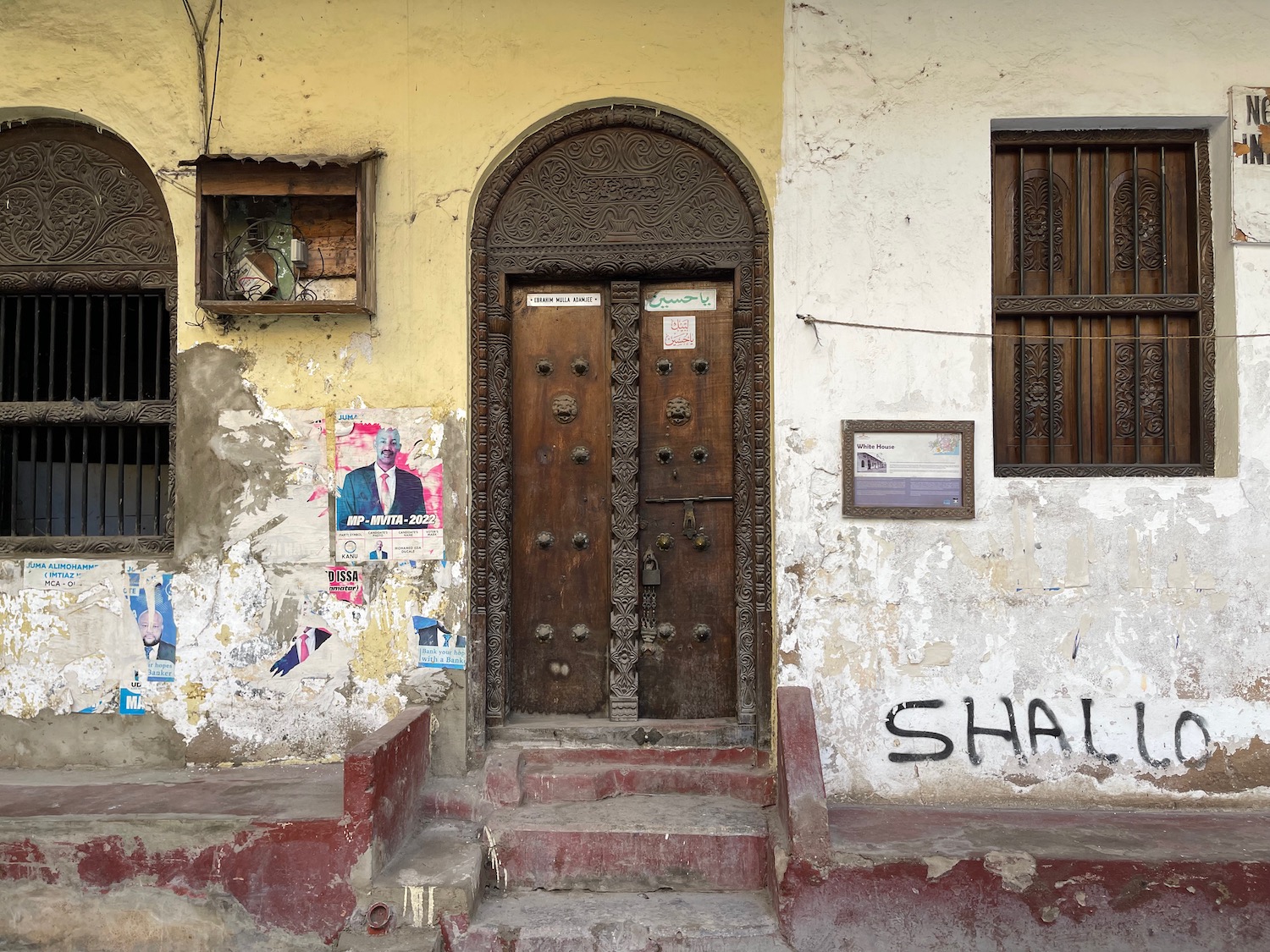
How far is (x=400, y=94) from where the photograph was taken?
175 inches

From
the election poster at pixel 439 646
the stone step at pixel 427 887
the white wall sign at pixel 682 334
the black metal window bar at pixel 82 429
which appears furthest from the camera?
the black metal window bar at pixel 82 429

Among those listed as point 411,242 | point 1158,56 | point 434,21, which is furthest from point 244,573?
point 1158,56

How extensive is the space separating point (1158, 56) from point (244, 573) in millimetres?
5108

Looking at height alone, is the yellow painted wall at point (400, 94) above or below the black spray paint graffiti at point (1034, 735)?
above

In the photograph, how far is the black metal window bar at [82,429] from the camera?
15.5 feet

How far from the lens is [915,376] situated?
4293 mm

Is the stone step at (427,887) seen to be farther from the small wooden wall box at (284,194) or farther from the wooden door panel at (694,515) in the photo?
the small wooden wall box at (284,194)

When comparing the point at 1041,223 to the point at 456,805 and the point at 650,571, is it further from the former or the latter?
the point at 456,805

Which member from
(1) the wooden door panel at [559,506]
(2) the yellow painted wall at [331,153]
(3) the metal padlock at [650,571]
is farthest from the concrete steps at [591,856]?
(3) the metal padlock at [650,571]

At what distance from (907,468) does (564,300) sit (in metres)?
1.91

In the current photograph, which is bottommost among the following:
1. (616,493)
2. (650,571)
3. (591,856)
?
(591,856)

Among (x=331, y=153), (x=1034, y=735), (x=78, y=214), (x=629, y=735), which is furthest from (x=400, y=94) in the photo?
(x=1034, y=735)

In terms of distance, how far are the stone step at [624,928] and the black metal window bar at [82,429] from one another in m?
2.72

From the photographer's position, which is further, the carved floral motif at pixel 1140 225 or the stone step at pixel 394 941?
the carved floral motif at pixel 1140 225
